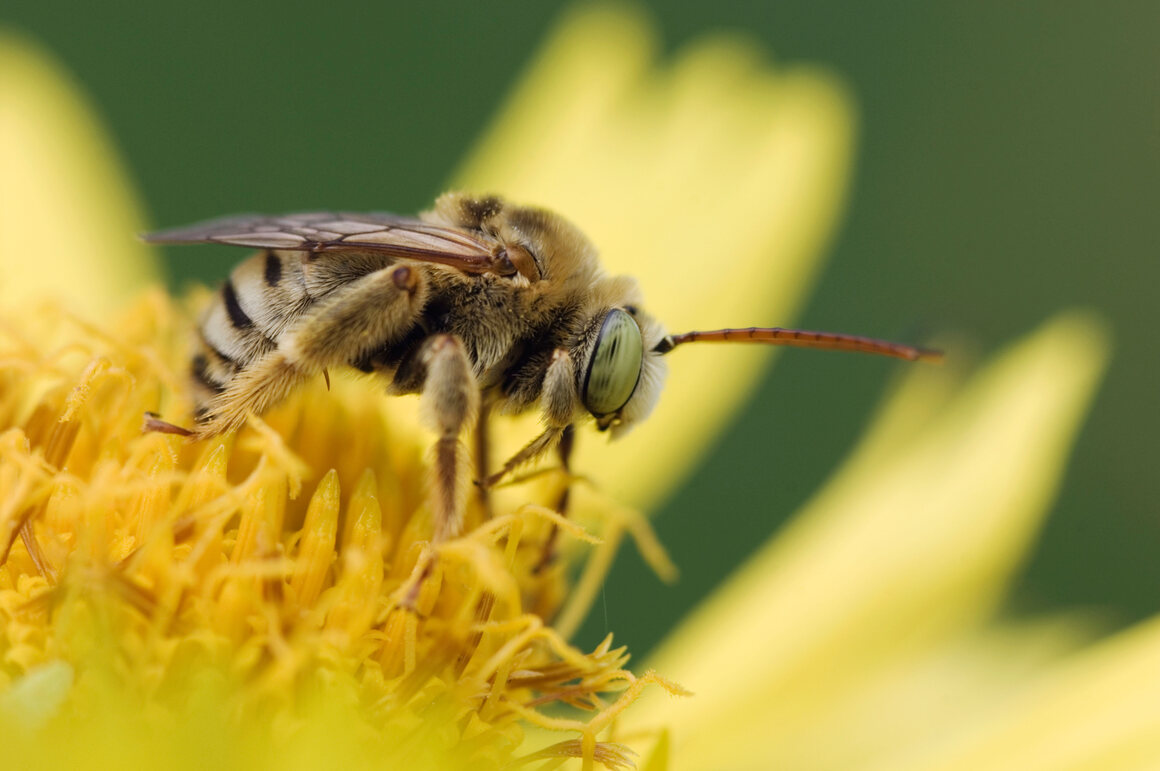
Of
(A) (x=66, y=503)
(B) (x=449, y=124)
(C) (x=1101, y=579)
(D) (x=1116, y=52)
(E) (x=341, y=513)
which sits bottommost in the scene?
(A) (x=66, y=503)

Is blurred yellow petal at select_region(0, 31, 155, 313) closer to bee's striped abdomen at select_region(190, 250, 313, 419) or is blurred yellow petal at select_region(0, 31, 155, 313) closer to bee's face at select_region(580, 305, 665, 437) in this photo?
bee's striped abdomen at select_region(190, 250, 313, 419)

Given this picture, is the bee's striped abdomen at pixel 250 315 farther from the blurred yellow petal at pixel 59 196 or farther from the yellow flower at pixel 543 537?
the blurred yellow petal at pixel 59 196

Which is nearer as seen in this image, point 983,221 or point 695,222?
point 695,222

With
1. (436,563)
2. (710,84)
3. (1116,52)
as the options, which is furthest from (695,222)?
(1116,52)

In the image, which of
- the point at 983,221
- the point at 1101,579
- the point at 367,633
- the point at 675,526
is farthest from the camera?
the point at 983,221

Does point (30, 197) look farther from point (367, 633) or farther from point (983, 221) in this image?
point (983, 221)

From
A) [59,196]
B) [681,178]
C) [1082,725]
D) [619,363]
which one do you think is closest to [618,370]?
[619,363]

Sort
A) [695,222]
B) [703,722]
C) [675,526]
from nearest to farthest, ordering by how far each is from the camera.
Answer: [703,722] → [695,222] → [675,526]
